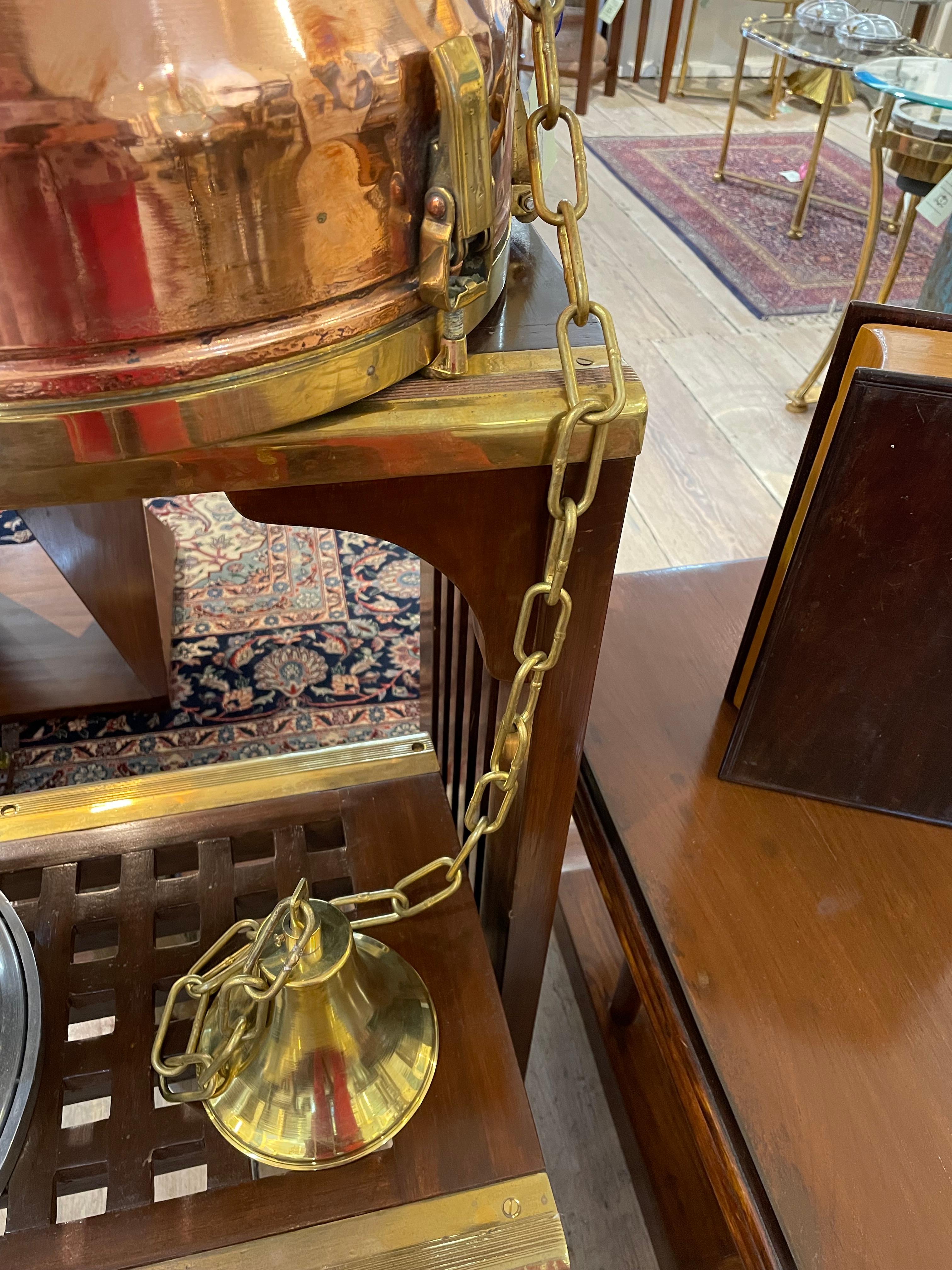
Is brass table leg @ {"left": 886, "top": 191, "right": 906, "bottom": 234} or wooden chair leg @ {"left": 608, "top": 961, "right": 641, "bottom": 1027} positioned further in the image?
brass table leg @ {"left": 886, "top": 191, "right": 906, "bottom": 234}

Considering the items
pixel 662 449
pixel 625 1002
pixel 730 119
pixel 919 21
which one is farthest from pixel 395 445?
pixel 919 21

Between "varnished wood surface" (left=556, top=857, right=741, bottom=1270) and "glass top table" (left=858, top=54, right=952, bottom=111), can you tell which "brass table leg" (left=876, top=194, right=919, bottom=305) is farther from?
"varnished wood surface" (left=556, top=857, right=741, bottom=1270)

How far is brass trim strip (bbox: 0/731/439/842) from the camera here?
0.67 meters

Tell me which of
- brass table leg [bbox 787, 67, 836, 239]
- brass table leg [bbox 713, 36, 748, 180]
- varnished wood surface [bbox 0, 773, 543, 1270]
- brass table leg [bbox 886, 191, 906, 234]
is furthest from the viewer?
brass table leg [bbox 713, 36, 748, 180]

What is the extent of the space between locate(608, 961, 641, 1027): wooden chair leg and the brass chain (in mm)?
467

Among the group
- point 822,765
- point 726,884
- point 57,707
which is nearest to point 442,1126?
point 726,884

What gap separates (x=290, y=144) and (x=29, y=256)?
3.4 inches

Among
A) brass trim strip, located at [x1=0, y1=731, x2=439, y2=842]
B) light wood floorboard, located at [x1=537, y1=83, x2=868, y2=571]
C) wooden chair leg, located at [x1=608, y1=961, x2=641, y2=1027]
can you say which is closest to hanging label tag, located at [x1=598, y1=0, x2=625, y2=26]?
light wood floorboard, located at [x1=537, y1=83, x2=868, y2=571]

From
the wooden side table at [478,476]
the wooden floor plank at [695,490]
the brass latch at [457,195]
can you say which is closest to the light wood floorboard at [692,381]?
the wooden floor plank at [695,490]

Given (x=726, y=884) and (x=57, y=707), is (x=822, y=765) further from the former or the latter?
(x=57, y=707)

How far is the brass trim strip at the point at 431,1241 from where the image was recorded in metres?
0.47

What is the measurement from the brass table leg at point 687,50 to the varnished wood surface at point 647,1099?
11.8 feet

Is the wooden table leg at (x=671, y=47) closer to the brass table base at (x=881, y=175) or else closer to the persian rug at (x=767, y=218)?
the persian rug at (x=767, y=218)

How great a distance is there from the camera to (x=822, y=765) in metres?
0.65
